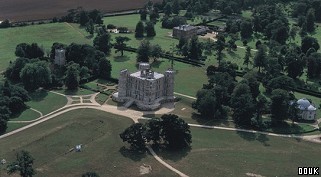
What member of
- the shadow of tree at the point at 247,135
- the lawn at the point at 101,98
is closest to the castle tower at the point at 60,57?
the lawn at the point at 101,98

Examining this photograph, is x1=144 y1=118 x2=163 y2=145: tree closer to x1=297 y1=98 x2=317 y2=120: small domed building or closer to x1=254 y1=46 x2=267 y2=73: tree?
x1=297 y1=98 x2=317 y2=120: small domed building

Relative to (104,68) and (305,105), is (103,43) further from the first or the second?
(305,105)

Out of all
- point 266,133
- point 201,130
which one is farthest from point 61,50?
point 266,133

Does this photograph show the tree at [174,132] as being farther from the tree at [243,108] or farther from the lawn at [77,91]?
the lawn at [77,91]

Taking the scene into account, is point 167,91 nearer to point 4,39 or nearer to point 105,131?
point 105,131

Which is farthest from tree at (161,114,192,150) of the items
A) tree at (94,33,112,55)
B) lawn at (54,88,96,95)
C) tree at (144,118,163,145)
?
tree at (94,33,112,55)

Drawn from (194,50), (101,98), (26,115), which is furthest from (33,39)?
(26,115)
